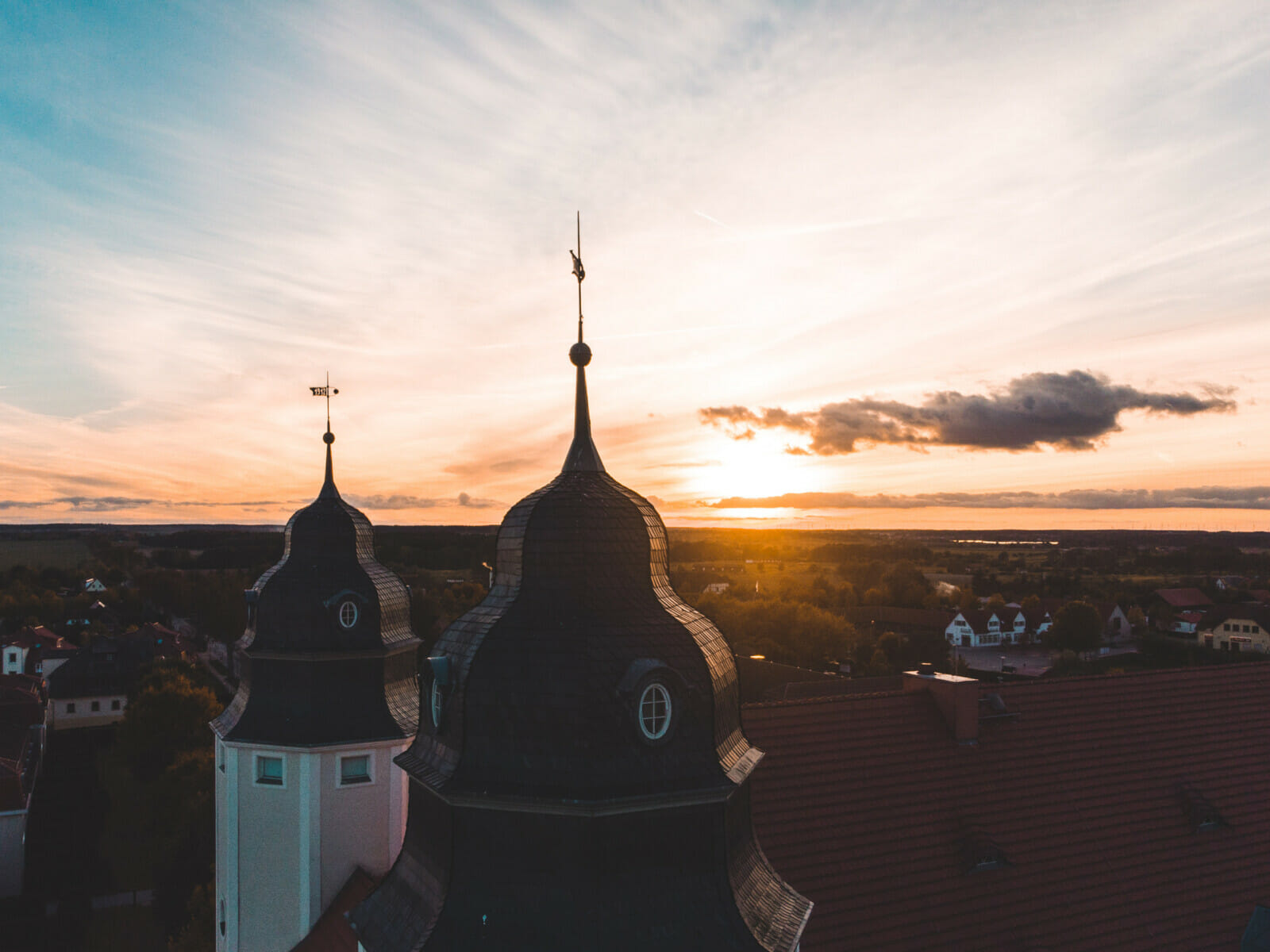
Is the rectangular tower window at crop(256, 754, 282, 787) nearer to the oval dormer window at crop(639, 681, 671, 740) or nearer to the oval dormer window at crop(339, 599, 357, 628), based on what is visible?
the oval dormer window at crop(339, 599, 357, 628)

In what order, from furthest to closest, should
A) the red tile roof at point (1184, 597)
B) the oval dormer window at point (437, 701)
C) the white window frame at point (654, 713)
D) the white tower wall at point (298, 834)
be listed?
the red tile roof at point (1184, 597)
the white tower wall at point (298, 834)
the oval dormer window at point (437, 701)
the white window frame at point (654, 713)

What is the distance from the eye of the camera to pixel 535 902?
10156 mm

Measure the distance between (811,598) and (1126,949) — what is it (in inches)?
3712

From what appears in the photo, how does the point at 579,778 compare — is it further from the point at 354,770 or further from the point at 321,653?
the point at 321,653

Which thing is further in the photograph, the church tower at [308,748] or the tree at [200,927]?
the tree at [200,927]

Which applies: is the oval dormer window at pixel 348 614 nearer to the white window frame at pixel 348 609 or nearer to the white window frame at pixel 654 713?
the white window frame at pixel 348 609

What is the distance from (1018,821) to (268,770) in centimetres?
1571

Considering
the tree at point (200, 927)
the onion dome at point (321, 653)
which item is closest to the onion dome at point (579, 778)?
the onion dome at point (321, 653)

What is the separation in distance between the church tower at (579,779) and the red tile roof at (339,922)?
6039 millimetres

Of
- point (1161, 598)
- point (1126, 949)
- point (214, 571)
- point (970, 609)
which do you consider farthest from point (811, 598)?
point (1126, 949)

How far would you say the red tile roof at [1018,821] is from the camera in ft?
53.9

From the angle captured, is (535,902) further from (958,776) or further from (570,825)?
(958,776)

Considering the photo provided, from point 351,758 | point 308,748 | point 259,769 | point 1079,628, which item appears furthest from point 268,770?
point 1079,628

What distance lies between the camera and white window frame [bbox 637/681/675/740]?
34.5ft
